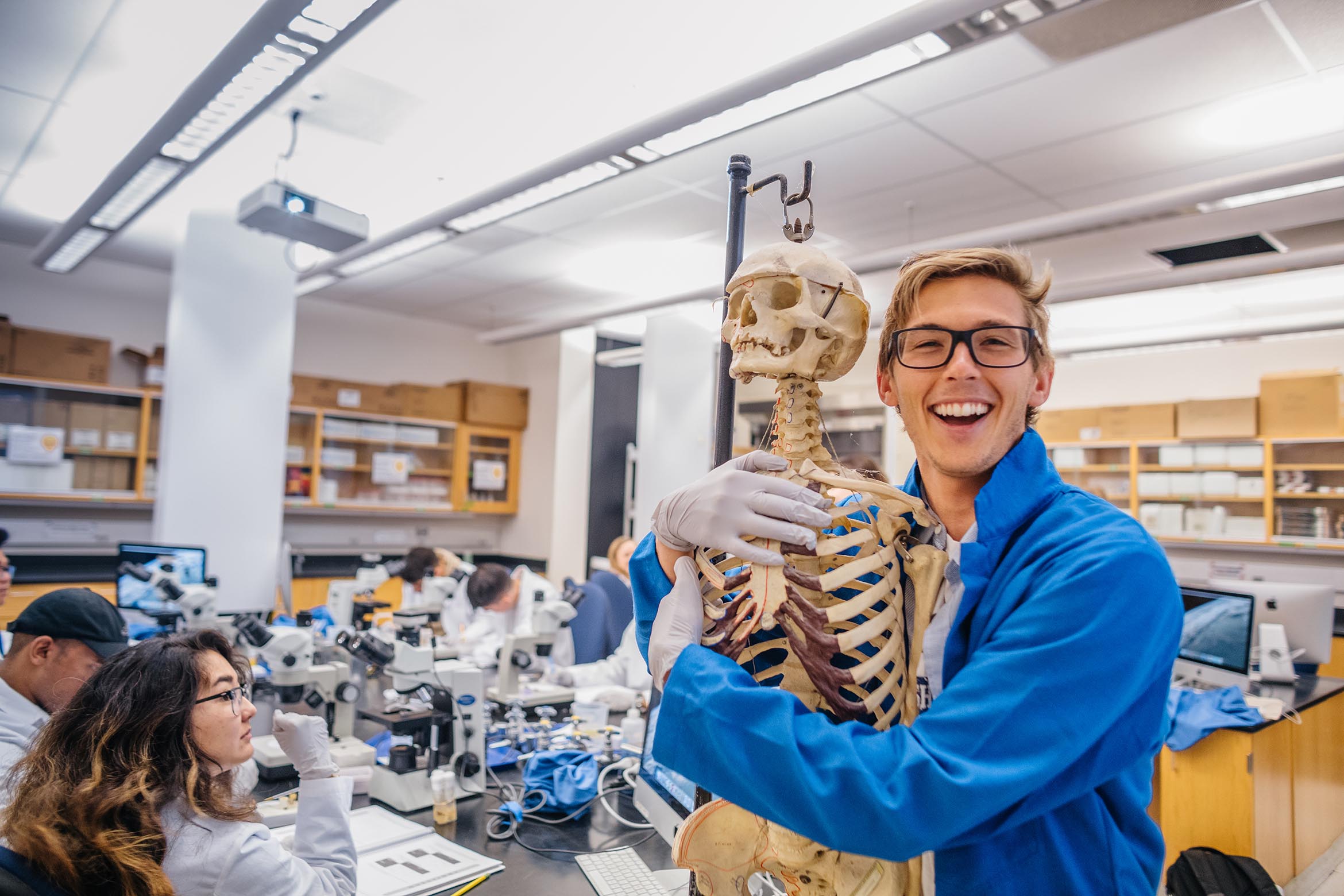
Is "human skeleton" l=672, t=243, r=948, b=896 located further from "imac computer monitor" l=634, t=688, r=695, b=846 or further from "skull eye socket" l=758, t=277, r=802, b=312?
"imac computer monitor" l=634, t=688, r=695, b=846

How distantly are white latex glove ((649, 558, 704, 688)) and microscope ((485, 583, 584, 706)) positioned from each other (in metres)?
2.05

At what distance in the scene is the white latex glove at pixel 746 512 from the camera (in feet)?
3.28

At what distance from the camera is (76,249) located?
4805mm

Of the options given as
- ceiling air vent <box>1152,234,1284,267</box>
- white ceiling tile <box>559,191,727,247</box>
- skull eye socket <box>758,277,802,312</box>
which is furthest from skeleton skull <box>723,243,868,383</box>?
ceiling air vent <box>1152,234,1284,267</box>

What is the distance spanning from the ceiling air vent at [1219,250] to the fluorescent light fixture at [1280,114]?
4.10 feet

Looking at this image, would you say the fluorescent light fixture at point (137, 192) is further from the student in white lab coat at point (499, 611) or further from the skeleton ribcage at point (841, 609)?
the skeleton ribcage at point (841, 609)

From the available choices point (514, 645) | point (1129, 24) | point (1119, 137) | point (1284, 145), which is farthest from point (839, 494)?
point (1284, 145)

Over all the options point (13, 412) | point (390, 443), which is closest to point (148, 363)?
point (13, 412)

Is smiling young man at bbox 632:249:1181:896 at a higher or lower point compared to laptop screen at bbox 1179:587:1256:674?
higher

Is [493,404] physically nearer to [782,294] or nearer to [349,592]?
[349,592]

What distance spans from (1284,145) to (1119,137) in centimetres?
73

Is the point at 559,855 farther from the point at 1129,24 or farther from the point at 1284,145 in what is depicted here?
the point at 1284,145

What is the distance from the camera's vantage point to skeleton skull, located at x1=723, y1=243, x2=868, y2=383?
3.72 ft

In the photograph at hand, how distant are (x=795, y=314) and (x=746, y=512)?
31 centimetres
